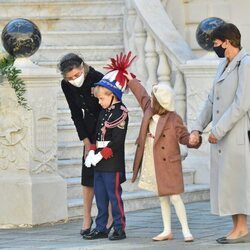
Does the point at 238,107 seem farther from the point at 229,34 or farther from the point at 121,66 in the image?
the point at 121,66

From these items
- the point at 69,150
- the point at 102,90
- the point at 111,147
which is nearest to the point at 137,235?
the point at 111,147

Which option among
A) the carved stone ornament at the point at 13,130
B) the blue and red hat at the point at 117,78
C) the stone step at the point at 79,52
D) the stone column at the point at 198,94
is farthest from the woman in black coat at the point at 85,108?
the stone step at the point at 79,52

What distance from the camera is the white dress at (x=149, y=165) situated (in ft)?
31.6

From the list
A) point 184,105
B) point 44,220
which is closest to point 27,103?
point 44,220

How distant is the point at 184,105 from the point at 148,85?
0.61 metres

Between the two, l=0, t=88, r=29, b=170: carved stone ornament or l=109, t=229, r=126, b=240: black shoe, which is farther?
l=0, t=88, r=29, b=170: carved stone ornament

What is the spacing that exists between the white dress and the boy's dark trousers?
0.22m

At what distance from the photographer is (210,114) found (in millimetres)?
9766

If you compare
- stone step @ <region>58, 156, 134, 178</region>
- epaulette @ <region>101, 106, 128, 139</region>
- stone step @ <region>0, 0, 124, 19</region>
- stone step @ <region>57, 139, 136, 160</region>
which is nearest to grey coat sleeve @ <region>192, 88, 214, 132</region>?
epaulette @ <region>101, 106, 128, 139</region>

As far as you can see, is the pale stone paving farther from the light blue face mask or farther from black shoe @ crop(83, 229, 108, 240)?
the light blue face mask

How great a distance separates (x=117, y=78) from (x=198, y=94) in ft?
9.90

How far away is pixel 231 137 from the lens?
9359 mm

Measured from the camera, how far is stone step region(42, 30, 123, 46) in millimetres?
14258

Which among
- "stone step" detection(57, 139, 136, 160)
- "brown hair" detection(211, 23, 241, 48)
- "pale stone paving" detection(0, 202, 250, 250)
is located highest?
"brown hair" detection(211, 23, 241, 48)
